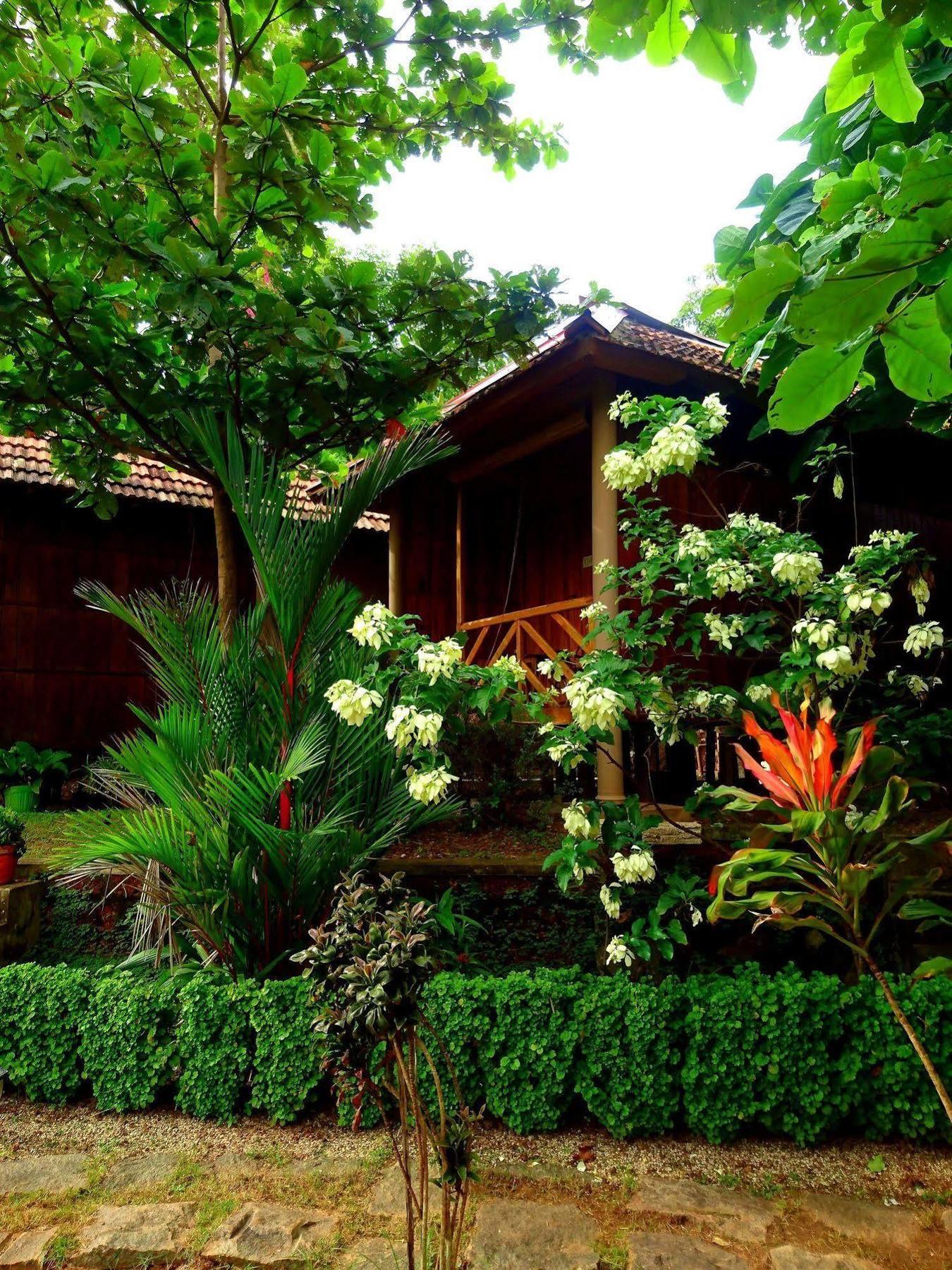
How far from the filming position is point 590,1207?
2654mm

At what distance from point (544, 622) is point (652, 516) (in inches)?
144

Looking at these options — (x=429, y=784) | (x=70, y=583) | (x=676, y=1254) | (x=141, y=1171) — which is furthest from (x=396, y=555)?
(x=676, y=1254)

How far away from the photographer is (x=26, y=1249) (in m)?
2.44

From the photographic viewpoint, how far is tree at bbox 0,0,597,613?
3652mm

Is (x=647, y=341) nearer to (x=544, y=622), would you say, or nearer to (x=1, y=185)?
(x=544, y=622)

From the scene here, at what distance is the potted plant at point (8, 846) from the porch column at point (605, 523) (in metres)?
3.60

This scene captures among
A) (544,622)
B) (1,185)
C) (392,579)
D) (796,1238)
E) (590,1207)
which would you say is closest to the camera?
(796,1238)

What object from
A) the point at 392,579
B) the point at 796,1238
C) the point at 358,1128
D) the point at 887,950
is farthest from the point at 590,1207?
the point at 392,579

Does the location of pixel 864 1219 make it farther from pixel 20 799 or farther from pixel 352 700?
pixel 20 799

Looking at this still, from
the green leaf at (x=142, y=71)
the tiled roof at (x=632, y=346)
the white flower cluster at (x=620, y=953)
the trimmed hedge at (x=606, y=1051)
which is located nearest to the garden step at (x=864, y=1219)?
the trimmed hedge at (x=606, y=1051)

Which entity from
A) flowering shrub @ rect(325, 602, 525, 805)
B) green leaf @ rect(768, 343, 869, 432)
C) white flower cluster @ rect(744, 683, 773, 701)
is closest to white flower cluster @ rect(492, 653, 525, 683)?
flowering shrub @ rect(325, 602, 525, 805)

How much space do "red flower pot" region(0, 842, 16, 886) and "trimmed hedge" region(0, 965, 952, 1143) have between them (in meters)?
1.54

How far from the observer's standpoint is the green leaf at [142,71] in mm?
3549

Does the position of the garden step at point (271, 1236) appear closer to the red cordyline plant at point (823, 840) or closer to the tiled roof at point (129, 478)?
the red cordyline plant at point (823, 840)
